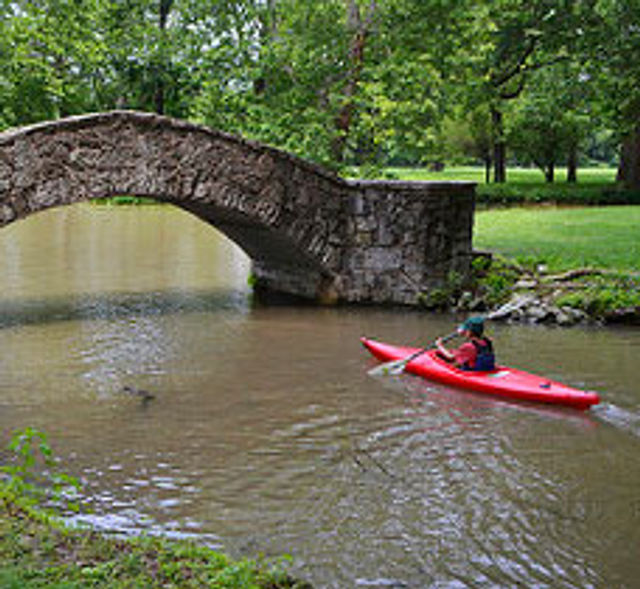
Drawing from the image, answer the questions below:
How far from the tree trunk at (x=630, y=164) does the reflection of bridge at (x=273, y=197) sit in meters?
15.2

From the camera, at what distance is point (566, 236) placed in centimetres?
1697

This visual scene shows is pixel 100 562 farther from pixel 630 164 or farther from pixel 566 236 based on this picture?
pixel 630 164

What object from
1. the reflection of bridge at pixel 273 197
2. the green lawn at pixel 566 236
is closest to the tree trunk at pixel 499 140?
the green lawn at pixel 566 236

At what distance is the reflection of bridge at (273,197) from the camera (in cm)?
1030

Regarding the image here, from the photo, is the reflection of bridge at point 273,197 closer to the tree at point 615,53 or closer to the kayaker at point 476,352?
the kayaker at point 476,352

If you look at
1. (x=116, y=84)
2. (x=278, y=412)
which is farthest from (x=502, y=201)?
(x=278, y=412)

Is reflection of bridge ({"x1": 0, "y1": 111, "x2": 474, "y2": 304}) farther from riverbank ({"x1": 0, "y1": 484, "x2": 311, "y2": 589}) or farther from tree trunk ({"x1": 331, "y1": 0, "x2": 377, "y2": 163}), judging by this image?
riverbank ({"x1": 0, "y1": 484, "x2": 311, "y2": 589})

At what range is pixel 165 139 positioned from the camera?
35.9ft

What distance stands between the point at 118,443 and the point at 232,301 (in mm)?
6331

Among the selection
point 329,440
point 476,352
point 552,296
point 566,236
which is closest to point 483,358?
point 476,352

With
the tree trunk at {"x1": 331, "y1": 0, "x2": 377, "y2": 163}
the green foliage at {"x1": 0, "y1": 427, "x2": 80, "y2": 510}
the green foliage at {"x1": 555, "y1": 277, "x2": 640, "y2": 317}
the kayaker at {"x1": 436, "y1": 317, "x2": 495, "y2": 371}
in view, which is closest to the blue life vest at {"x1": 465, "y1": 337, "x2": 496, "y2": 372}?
the kayaker at {"x1": 436, "y1": 317, "x2": 495, "y2": 371}

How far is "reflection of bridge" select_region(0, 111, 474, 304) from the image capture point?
10297 millimetres

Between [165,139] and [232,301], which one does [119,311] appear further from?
[165,139]

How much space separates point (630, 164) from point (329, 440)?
21824 mm
